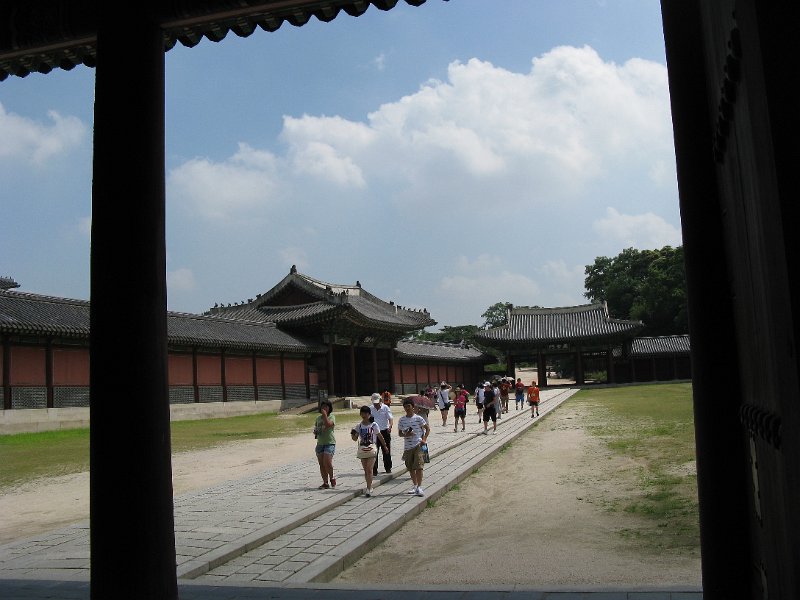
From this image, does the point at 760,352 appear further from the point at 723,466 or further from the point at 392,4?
the point at 392,4

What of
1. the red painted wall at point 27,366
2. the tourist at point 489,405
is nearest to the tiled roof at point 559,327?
the tourist at point 489,405

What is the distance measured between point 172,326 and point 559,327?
29127 millimetres

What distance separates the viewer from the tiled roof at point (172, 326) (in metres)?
22.4

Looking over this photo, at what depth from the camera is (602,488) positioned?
9938mm

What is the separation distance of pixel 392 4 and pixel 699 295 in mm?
2113

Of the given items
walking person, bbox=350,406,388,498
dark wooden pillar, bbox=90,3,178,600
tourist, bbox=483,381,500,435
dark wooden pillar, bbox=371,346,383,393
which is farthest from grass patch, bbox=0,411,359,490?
dark wooden pillar, bbox=371,346,383,393

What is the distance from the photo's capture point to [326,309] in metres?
37.3

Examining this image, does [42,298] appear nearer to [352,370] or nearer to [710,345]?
[352,370]

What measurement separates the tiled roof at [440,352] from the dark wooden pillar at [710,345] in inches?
1594

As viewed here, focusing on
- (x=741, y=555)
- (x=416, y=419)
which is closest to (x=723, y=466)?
(x=741, y=555)

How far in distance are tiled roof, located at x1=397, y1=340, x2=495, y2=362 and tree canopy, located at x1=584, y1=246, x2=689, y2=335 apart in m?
14.4

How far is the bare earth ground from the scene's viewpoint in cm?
590

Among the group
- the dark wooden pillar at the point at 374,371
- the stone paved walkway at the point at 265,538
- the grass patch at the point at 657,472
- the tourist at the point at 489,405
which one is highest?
the dark wooden pillar at the point at 374,371

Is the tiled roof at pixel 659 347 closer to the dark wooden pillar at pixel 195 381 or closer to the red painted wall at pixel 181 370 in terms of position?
the dark wooden pillar at pixel 195 381
